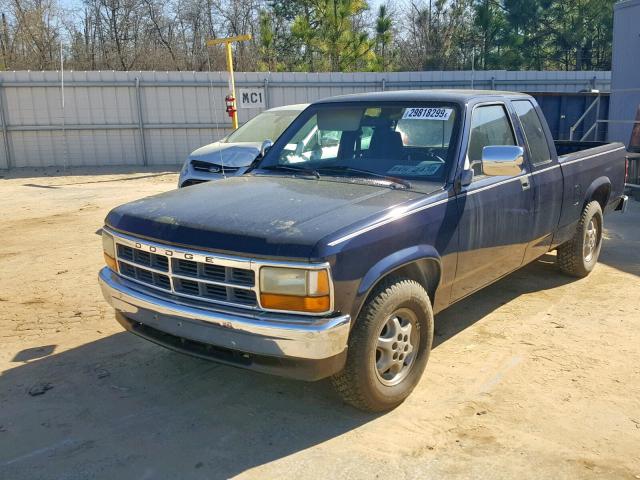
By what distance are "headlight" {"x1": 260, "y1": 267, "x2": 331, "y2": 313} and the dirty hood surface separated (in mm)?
99

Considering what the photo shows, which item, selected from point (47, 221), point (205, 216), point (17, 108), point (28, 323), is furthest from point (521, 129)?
point (17, 108)

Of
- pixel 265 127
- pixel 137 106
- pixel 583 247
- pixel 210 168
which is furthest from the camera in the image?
pixel 137 106

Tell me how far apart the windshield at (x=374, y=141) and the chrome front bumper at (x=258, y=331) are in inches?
58.8

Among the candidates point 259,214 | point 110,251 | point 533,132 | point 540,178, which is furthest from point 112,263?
point 533,132

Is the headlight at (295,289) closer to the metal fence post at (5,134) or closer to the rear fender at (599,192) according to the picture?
the rear fender at (599,192)

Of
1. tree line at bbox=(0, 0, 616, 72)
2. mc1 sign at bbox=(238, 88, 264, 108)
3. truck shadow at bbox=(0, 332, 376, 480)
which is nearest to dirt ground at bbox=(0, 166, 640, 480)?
truck shadow at bbox=(0, 332, 376, 480)

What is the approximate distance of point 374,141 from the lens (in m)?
→ 4.50

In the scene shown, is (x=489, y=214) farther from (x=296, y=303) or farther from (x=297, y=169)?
(x=296, y=303)

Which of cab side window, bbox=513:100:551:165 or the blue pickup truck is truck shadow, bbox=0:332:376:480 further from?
cab side window, bbox=513:100:551:165

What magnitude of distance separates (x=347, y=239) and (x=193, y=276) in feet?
2.87

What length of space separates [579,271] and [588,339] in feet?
5.37

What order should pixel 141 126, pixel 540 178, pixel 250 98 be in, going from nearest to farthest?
1. pixel 540 178
2. pixel 250 98
3. pixel 141 126

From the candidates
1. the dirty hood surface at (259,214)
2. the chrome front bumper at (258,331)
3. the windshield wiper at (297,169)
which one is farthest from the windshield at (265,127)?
the chrome front bumper at (258,331)

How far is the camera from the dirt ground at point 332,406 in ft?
10.4
